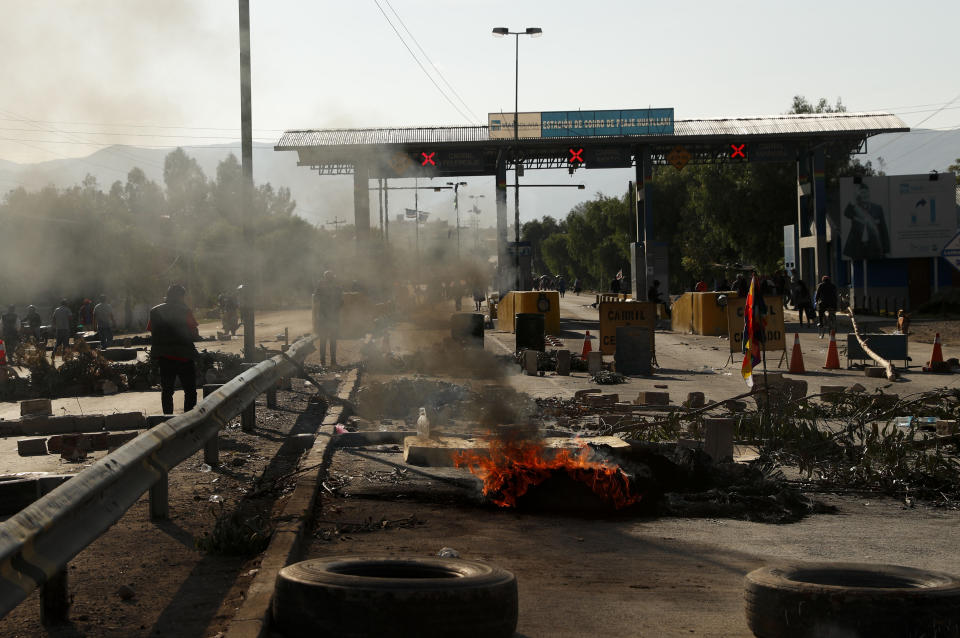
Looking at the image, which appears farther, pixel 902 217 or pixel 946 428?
pixel 902 217

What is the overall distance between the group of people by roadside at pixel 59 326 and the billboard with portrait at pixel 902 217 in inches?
1312

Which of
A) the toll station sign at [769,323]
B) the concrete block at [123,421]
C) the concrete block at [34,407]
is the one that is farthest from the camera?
the toll station sign at [769,323]

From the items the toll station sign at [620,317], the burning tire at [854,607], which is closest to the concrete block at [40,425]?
the burning tire at [854,607]

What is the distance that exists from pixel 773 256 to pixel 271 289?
41.4 m

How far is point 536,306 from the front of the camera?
112 ft

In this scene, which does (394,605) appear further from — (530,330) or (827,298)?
(827,298)

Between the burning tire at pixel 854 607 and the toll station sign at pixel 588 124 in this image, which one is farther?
the toll station sign at pixel 588 124

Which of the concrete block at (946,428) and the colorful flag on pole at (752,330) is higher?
the colorful flag on pole at (752,330)

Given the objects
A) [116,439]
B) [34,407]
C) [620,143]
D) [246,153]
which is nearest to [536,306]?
[246,153]

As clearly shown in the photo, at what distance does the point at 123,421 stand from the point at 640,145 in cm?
4295

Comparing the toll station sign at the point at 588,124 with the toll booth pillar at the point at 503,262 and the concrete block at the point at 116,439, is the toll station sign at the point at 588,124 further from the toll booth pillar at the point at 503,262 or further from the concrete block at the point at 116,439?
the concrete block at the point at 116,439

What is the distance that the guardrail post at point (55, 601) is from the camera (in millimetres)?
4438

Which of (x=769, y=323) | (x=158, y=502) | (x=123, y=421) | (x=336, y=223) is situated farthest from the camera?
(x=336, y=223)

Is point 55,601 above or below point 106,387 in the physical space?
above
